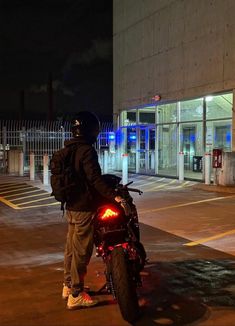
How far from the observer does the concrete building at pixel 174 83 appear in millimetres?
16922

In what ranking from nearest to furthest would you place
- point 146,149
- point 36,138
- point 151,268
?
point 151,268 < point 146,149 < point 36,138

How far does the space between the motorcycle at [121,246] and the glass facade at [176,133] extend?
42.4ft

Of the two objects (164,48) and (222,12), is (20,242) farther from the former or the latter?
(164,48)

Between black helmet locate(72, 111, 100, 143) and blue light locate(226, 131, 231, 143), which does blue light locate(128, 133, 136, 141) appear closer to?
blue light locate(226, 131, 231, 143)

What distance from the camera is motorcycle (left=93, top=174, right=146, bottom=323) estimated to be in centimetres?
448

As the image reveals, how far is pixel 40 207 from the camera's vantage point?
39.2 ft

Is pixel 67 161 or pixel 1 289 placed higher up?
pixel 67 161

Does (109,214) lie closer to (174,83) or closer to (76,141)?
(76,141)

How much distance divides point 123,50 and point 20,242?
57.1 feet

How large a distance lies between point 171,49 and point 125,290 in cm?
1647

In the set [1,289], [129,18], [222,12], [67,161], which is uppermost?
[129,18]

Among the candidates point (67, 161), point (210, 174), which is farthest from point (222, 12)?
point (67, 161)

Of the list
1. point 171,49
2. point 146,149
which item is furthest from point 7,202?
point 146,149

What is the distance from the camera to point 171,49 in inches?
777
